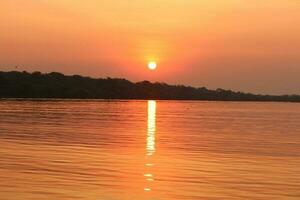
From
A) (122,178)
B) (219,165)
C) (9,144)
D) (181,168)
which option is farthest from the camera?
(9,144)

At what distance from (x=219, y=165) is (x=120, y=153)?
6178 mm

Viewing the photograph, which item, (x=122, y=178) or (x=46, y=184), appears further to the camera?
(x=122, y=178)

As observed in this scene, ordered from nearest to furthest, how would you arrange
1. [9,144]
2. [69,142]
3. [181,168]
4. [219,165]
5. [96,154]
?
[181,168] < [219,165] < [96,154] < [9,144] < [69,142]

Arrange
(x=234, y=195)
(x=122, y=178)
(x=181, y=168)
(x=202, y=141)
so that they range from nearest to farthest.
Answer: (x=234, y=195), (x=122, y=178), (x=181, y=168), (x=202, y=141)

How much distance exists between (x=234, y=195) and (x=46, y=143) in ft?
61.4

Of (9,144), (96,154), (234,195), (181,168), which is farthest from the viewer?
(9,144)

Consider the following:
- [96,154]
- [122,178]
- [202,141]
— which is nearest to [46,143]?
[96,154]

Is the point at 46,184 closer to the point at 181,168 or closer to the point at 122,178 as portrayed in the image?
the point at 122,178

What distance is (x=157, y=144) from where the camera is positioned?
38.1m

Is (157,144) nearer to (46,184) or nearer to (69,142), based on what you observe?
(69,142)

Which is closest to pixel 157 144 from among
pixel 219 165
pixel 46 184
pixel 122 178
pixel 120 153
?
pixel 120 153

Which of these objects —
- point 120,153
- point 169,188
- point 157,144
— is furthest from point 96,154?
point 169,188

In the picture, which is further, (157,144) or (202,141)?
(202,141)

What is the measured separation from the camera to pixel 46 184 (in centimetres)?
1909
